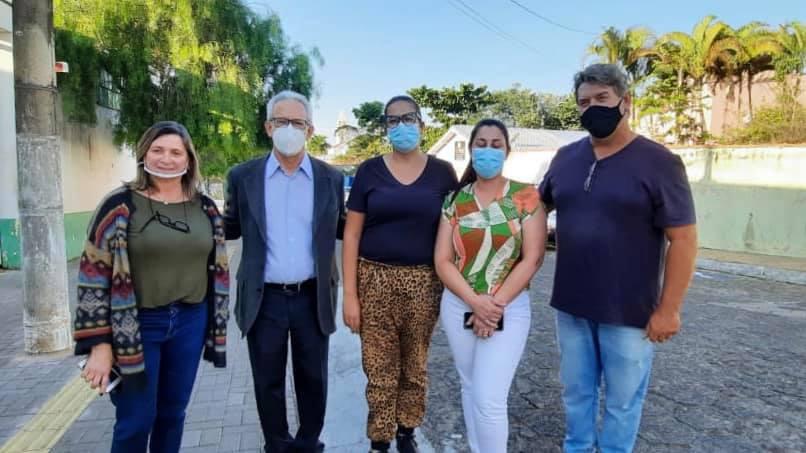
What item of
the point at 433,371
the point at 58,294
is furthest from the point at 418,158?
the point at 58,294

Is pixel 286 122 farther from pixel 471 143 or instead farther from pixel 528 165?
pixel 528 165

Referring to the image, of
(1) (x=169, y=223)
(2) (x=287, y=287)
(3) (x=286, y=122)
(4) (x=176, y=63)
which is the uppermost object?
(4) (x=176, y=63)

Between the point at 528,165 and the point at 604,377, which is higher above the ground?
the point at 528,165

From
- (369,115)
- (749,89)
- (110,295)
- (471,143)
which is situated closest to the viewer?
(110,295)

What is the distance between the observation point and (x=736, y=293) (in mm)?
8250

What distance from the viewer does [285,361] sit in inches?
112

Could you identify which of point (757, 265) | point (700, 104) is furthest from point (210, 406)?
point (700, 104)

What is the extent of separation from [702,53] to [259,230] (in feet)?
69.9

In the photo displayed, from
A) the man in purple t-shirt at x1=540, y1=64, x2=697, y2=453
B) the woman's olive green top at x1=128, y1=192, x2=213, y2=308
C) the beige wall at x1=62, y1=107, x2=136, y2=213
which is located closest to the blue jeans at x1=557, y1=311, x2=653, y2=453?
the man in purple t-shirt at x1=540, y1=64, x2=697, y2=453

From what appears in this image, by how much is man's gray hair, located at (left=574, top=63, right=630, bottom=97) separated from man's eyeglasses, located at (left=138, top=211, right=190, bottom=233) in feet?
6.60

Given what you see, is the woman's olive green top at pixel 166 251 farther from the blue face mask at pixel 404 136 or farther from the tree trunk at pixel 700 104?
the tree trunk at pixel 700 104

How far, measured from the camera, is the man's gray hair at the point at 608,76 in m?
2.41

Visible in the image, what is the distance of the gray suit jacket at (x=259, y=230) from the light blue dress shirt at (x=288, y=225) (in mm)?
33

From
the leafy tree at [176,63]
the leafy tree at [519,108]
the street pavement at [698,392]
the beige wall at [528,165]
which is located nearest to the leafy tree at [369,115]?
the leafy tree at [519,108]
